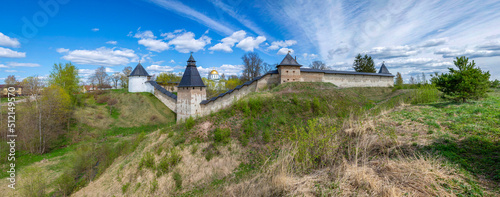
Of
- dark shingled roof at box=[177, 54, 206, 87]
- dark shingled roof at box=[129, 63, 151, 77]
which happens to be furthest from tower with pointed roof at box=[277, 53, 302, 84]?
dark shingled roof at box=[129, 63, 151, 77]

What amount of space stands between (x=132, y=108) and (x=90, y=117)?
427cm

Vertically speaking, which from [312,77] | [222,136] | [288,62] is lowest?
[222,136]

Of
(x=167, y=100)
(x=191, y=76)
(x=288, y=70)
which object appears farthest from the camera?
(x=167, y=100)

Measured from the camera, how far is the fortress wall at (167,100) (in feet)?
70.7

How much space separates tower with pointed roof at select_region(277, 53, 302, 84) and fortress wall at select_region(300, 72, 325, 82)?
42.1 inches

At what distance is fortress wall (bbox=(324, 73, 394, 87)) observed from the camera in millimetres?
20812

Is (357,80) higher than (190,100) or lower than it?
higher

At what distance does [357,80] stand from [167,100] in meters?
24.5

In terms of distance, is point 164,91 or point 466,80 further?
point 164,91

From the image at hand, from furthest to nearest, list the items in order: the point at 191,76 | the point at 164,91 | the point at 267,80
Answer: the point at 164,91 → the point at 267,80 → the point at 191,76

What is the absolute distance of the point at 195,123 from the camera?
10.2m

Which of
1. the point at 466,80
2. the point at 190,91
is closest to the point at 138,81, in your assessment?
the point at 190,91

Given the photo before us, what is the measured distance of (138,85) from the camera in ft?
87.5

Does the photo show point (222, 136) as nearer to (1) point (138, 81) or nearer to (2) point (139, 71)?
(1) point (138, 81)
